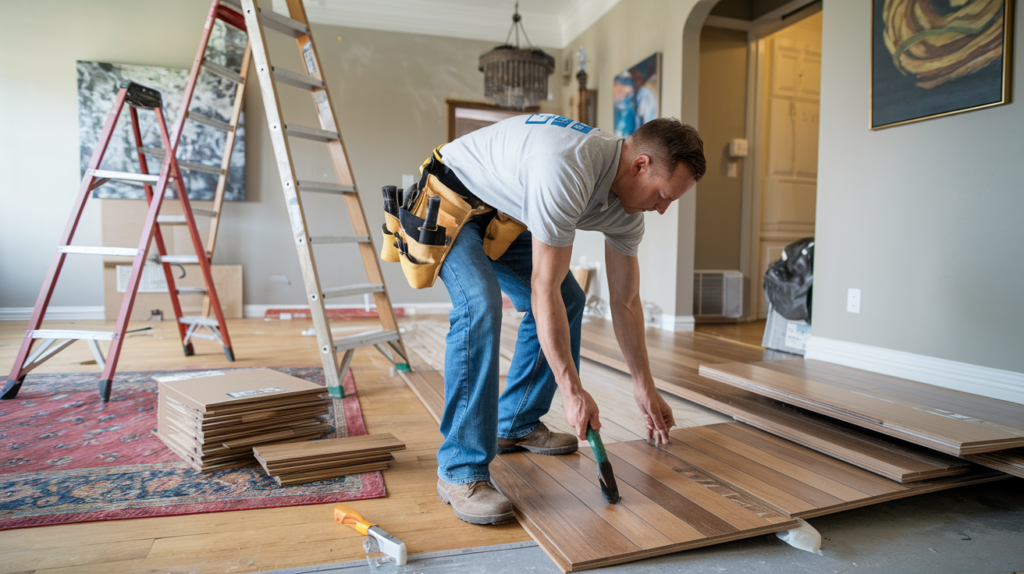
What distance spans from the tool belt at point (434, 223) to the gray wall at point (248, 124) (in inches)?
170

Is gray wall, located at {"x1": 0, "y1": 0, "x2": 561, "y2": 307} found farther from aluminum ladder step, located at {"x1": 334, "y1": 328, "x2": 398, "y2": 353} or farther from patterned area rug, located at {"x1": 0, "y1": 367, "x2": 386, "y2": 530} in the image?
patterned area rug, located at {"x1": 0, "y1": 367, "x2": 386, "y2": 530}

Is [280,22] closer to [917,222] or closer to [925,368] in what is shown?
[917,222]

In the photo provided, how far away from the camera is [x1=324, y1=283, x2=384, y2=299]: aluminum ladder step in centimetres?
259

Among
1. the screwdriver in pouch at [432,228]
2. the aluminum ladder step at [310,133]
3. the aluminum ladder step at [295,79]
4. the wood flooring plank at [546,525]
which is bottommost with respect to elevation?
the wood flooring plank at [546,525]

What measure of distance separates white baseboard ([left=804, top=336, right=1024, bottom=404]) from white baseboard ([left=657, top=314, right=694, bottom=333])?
1309mm

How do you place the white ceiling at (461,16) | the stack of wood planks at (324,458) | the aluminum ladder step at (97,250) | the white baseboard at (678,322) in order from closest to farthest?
the stack of wood planks at (324,458) < the aluminum ladder step at (97,250) < the white baseboard at (678,322) < the white ceiling at (461,16)

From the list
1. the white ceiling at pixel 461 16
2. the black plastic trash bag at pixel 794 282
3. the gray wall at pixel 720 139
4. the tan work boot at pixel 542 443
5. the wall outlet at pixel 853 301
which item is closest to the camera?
the tan work boot at pixel 542 443

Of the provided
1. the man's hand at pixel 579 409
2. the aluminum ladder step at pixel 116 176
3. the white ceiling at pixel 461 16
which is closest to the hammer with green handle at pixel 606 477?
the man's hand at pixel 579 409

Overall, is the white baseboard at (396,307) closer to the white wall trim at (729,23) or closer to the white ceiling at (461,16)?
the white ceiling at (461,16)

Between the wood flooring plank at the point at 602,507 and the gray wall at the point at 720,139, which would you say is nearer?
the wood flooring plank at the point at 602,507

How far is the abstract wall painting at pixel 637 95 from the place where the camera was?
176 inches

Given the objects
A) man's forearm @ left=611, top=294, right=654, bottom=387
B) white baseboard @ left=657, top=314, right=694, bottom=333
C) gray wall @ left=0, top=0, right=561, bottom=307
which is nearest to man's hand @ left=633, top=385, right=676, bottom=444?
man's forearm @ left=611, top=294, right=654, bottom=387

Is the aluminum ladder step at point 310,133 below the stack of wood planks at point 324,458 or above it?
above

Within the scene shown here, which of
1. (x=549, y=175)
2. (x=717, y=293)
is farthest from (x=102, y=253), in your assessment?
(x=717, y=293)
